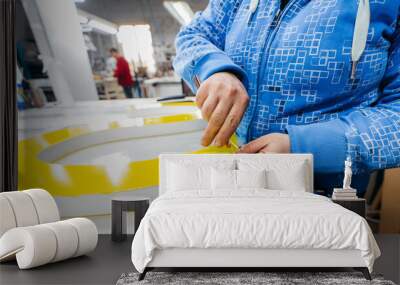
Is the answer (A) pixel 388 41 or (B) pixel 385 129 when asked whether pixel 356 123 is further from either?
(A) pixel 388 41

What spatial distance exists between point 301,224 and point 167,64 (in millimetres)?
2505

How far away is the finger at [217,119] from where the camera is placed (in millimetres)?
5695

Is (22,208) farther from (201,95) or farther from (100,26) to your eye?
(100,26)

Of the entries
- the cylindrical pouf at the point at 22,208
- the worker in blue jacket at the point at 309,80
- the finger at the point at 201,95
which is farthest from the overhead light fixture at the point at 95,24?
the cylindrical pouf at the point at 22,208

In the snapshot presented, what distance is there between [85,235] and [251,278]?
1.43 m

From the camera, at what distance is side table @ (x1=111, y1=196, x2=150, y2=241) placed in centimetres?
566

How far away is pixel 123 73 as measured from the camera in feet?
20.0

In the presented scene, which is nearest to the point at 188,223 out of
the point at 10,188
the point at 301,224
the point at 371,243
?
the point at 301,224

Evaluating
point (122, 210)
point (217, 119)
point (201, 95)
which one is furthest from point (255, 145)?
point (122, 210)

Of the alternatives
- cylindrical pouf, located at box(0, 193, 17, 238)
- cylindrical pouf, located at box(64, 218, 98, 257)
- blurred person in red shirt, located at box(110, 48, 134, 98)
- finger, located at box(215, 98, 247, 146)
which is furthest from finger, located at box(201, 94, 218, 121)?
cylindrical pouf, located at box(0, 193, 17, 238)

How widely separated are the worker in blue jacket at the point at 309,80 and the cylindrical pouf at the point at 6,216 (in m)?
1.92

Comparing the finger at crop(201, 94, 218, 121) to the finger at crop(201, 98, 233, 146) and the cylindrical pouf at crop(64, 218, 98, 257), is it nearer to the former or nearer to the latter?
the finger at crop(201, 98, 233, 146)

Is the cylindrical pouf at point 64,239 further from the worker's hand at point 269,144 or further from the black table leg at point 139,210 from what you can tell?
the worker's hand at point 269,144

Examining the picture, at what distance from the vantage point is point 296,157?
220 inches
